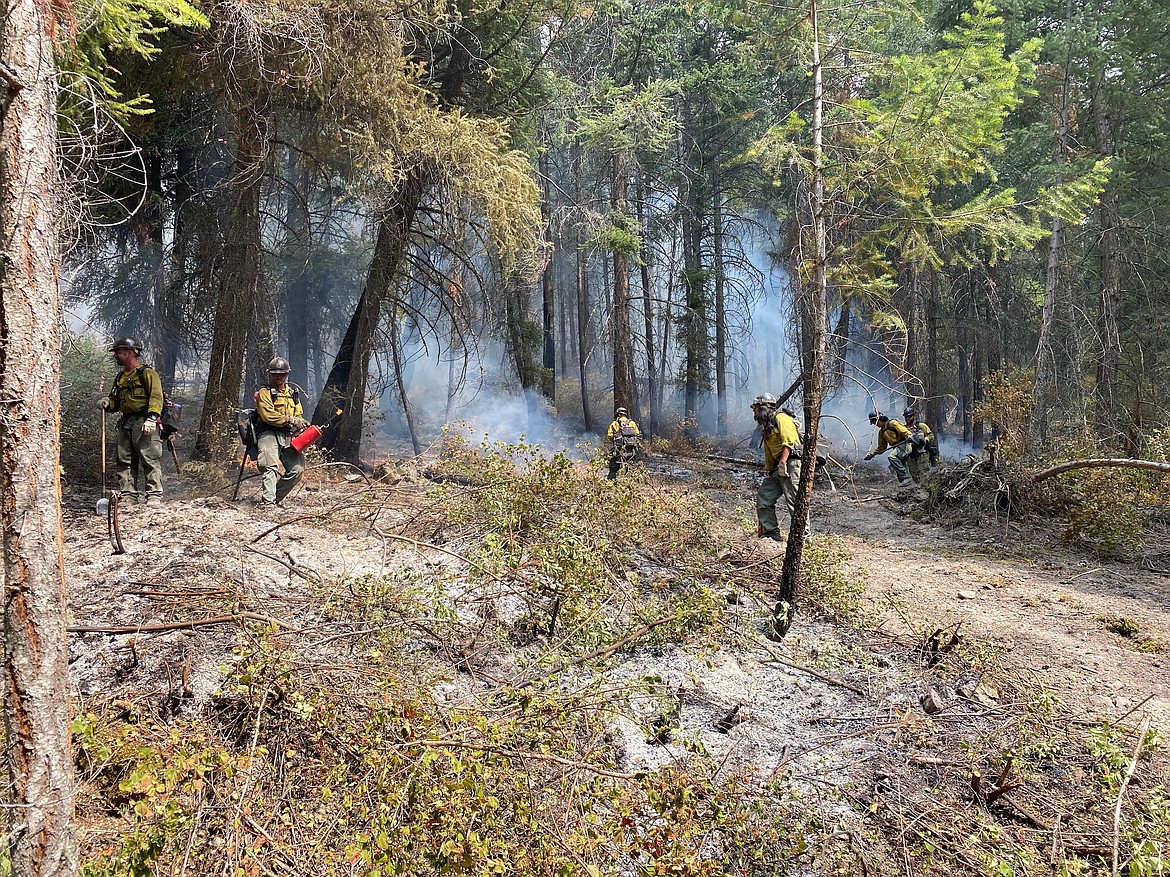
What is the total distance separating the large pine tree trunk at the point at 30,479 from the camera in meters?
2.42

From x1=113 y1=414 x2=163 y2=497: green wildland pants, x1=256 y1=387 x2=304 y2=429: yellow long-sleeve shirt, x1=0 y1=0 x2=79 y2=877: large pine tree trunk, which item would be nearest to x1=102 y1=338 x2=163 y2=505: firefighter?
x1=113 y1=414 x2=163 y2=497: green wildland pants

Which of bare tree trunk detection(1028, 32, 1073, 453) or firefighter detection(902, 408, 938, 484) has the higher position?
bare tree trunk detection(1028, 32, 1073, 453)

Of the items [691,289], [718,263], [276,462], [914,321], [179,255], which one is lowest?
[276,462]

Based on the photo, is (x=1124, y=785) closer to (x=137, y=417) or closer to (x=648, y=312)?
(x=137, y=417)

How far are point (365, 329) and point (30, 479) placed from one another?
10016mm

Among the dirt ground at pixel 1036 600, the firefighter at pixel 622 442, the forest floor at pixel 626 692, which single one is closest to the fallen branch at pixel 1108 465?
the dirt ground at pixel 1036 600

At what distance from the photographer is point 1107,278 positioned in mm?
14773

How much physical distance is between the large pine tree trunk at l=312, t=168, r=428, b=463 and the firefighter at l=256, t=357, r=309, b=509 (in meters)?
3.63

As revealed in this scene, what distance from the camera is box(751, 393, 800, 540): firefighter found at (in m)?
9.13

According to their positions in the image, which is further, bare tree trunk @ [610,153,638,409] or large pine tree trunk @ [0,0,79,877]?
bare tree trunk @ [610,153,638,409]

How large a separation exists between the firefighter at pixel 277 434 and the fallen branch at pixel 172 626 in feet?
12.0

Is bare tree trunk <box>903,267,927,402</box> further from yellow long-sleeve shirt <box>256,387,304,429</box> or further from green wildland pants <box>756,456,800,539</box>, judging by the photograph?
yellow long-sleeve shirt <box>256,387,304,429</box>

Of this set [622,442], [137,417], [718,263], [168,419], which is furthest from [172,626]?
[718,263]

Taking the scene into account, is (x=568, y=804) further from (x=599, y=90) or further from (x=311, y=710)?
(x=599, y=90)
